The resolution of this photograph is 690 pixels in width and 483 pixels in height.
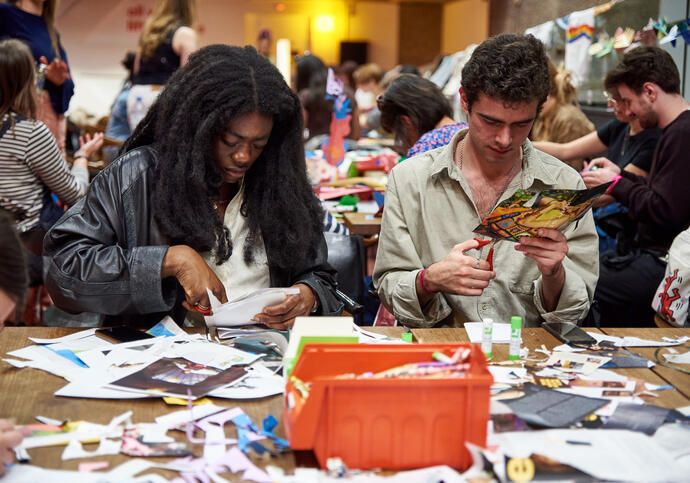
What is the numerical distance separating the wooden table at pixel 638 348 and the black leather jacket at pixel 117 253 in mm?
370

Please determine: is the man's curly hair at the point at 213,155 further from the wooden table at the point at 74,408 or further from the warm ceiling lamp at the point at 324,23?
the warm ceiling lamp at the point at 324,23

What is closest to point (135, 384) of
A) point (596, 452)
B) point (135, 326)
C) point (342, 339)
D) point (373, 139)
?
point (342, 339)

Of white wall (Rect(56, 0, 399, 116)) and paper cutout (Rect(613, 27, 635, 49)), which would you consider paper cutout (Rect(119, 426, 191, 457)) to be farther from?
white wall (Rect(56, 0, 399, 116))

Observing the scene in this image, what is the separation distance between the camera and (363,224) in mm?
3527

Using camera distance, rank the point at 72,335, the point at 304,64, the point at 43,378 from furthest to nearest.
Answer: the point at 304,64, the point at 72,335, the point at 43,378

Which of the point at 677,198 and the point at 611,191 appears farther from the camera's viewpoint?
the point at 611,191

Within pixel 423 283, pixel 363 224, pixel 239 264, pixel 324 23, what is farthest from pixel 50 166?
pixel 324 23

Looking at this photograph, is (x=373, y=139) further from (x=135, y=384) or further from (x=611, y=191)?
(x=135, y=384)

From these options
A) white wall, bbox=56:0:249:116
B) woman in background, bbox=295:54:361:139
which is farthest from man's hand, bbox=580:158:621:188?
white wall, bbox=56:0:249:116

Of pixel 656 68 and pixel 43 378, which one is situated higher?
pixel 656 68

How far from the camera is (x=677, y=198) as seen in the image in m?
3.28

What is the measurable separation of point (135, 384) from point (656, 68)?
2982 millimetres

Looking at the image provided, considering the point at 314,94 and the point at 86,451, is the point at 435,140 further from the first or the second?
the point at 314,94

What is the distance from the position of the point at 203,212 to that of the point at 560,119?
3453 mm
